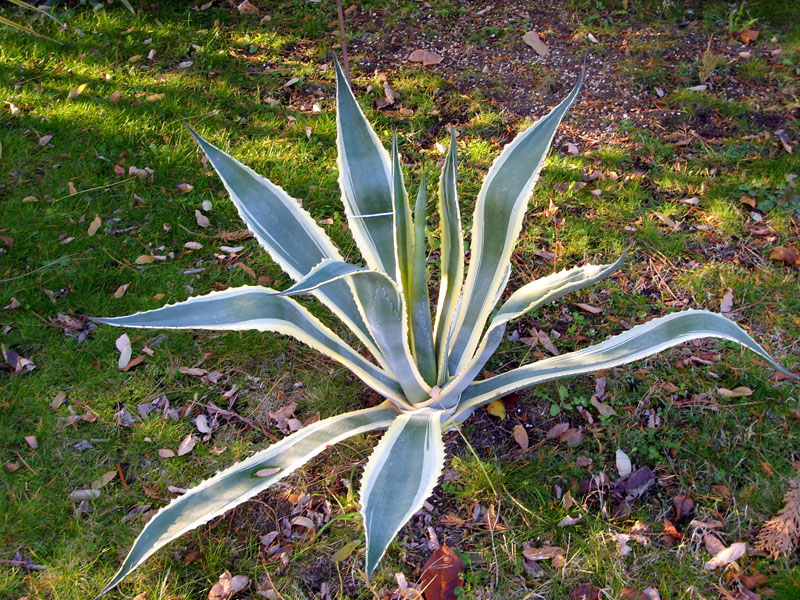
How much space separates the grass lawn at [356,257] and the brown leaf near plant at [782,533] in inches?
1.3

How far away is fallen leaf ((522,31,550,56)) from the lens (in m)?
3.37

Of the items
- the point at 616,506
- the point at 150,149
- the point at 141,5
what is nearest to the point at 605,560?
the point at 616,506

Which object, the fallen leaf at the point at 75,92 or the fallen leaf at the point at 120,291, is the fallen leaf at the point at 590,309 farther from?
the fallen leaf at the point at 75,92

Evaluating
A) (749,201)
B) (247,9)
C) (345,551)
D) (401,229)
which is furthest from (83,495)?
(247,9)

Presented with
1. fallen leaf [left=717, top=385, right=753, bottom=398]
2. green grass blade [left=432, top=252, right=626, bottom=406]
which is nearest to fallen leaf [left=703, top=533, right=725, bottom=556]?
fallen leaf [left=717, top=385, right=753, bottom=398]

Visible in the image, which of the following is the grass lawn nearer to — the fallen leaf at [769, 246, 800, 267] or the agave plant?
the fallen leaf at [769, 246, 800, 267]

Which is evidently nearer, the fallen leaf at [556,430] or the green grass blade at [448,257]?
the green grass blade at [448,257]

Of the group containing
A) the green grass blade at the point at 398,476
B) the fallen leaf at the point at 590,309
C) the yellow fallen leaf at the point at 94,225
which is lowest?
the fallen leaf at the point at 590,309

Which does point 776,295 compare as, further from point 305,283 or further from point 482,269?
point 305,283

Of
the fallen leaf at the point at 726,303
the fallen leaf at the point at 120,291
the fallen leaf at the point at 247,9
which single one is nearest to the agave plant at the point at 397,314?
the fallen leaf at the point at 726,303

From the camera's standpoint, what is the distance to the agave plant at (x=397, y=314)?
155 centimetres

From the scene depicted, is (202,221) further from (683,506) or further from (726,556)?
(726,556)

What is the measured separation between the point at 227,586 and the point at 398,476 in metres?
0.68

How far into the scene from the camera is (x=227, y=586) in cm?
180
